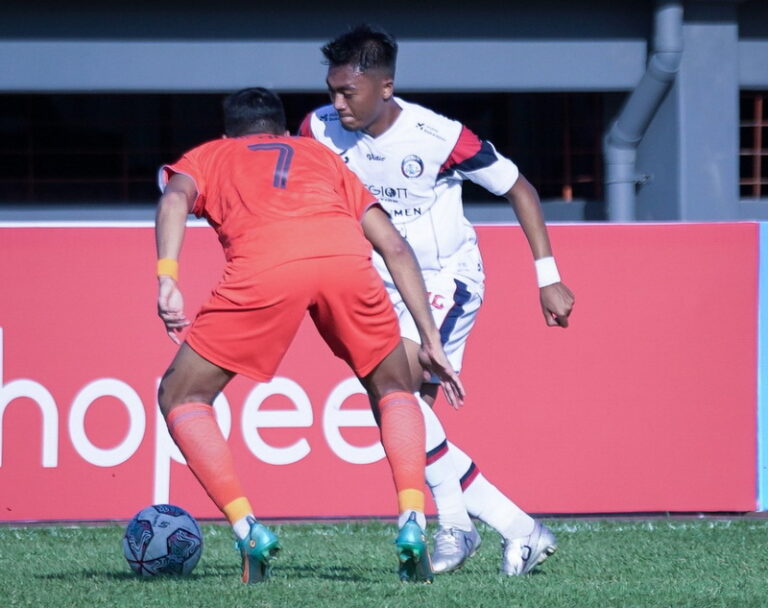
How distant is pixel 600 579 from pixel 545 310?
0.98 meters

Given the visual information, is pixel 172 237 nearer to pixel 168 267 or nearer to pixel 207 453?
pixel 168 267

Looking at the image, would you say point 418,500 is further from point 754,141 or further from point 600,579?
point 754,141

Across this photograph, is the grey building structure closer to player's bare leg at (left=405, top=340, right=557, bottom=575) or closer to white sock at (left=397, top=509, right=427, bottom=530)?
player's bare leg at (left=405, top=340, right=557, bottom=575)

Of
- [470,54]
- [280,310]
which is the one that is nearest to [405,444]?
[280,310]

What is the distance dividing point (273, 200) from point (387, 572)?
5.07 ft

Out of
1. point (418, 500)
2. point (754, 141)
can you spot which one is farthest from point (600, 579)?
point (754, 141)

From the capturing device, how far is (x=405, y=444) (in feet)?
15.0

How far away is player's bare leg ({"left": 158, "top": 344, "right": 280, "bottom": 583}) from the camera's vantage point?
14.6ft

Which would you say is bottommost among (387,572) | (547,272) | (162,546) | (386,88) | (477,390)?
(387,572)

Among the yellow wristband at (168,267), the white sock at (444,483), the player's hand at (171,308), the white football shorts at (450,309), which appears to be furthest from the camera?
the white football shorts at (450,309)

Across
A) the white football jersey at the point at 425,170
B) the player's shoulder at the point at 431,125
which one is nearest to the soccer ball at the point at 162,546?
the white football jersey at the point at 425,170

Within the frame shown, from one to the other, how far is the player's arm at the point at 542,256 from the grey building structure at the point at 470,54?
6627 millimetres

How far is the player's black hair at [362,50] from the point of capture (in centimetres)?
502

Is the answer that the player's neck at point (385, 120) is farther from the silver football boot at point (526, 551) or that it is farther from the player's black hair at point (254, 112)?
the silver football boot at point (526, 551)
